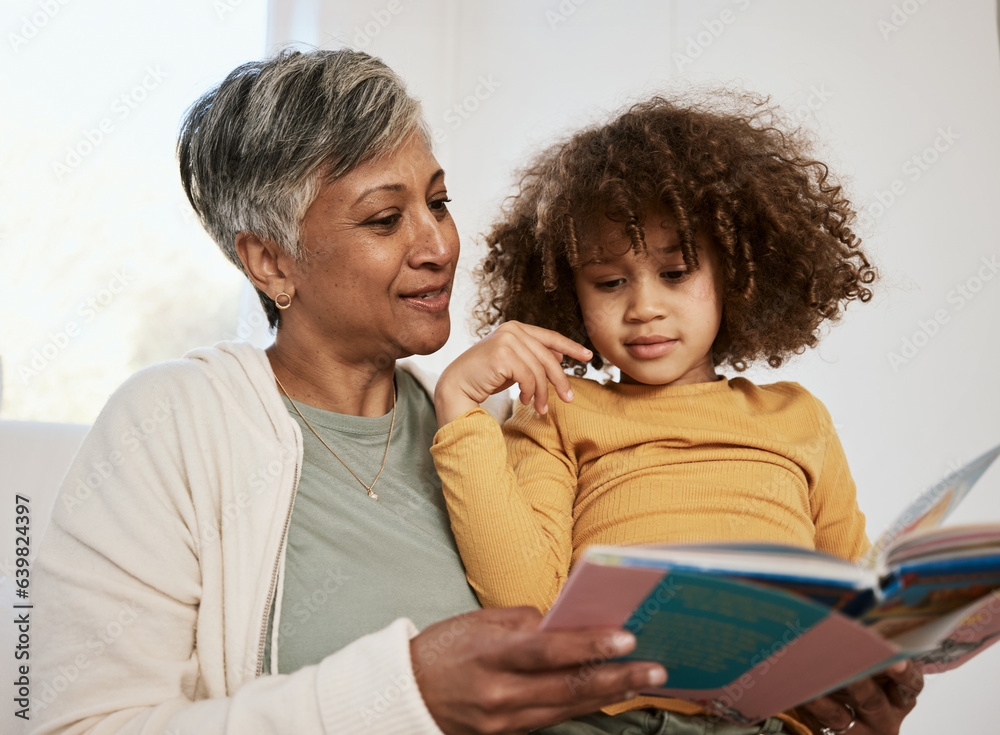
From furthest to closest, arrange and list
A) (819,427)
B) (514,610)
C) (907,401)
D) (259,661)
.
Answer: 1. (907,401)
2. (819,427)
3. (259,661)
4. (514,610)

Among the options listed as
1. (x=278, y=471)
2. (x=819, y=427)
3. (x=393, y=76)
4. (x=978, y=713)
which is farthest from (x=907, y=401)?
(x=278, y=471)

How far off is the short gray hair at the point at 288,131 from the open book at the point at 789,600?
0.89 m

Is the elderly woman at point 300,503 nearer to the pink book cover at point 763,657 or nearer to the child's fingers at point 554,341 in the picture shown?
the pink book cover at point 763,657

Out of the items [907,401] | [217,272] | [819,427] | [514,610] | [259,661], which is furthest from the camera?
[217,272]

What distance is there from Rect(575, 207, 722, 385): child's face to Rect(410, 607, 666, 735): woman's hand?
0.58m

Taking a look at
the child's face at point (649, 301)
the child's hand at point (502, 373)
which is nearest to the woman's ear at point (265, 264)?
the child's hand at point (502, 373)

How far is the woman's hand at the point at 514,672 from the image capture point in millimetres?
779

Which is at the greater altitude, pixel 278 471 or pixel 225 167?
pixel 225 167

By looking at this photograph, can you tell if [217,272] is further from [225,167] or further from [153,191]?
[225,167]

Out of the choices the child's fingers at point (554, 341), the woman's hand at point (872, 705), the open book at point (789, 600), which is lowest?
the woman's hand at point (872, 705)

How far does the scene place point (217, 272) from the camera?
2.87 m

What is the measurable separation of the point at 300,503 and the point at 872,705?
2.80 ft

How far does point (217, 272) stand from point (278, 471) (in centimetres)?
182

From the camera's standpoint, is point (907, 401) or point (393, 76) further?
point (907, 401)
